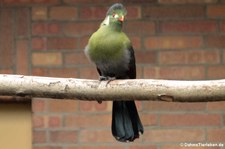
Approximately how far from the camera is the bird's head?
284cm

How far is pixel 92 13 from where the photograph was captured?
375 cm

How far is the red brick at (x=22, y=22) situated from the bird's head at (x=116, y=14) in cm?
85

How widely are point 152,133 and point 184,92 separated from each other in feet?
4.71

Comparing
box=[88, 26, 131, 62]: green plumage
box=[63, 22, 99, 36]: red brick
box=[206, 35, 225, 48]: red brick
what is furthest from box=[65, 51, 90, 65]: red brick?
box=[88, 26, 131, 62]: green plumage

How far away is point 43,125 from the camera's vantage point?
12.2ft

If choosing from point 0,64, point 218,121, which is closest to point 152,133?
point 218,121

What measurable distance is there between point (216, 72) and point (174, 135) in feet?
1.31

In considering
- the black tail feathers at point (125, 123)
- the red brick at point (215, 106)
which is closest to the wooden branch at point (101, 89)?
the black tail feathers at point (125, 123)

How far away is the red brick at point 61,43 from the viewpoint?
3.74 meters

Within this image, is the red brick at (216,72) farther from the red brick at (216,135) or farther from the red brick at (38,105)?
the red brick at (38,105)

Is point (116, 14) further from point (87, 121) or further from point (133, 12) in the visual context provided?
point (87, 121)

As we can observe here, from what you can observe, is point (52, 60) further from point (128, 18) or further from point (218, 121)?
point (218, 121)

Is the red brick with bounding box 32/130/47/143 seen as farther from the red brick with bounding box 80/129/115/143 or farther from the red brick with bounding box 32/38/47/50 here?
the red brick with bounding box 32/38/47/50

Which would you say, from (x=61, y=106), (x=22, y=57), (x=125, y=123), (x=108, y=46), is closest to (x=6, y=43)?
(x=22, y=57)
